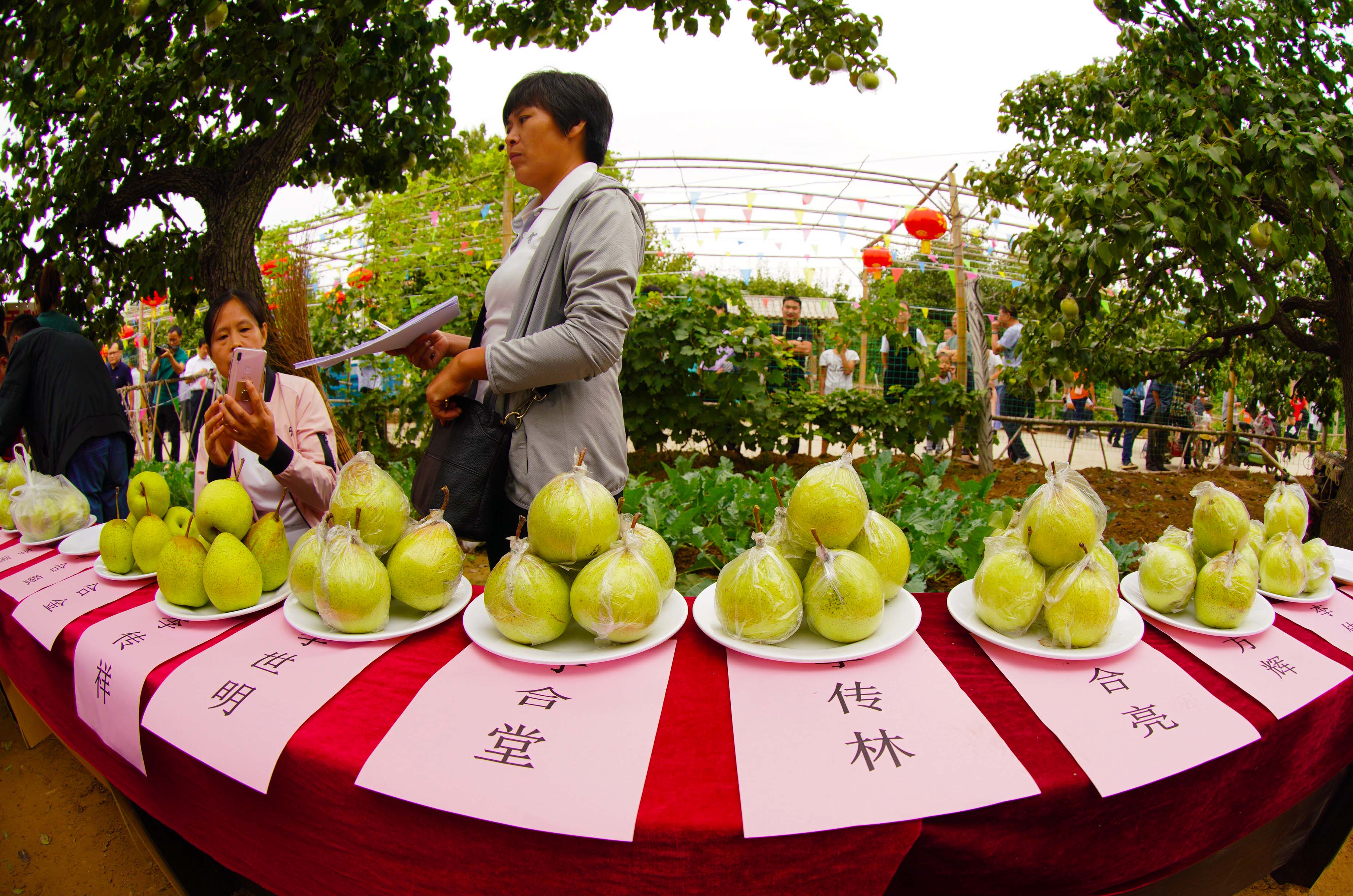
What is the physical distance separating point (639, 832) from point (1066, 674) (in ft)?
2.25

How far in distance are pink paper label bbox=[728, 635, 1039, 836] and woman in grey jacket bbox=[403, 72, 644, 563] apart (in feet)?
2.48

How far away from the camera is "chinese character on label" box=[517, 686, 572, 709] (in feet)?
3.18

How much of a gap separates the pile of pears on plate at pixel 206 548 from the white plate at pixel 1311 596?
1.93 metres

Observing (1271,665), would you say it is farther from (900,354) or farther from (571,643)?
(900,354)

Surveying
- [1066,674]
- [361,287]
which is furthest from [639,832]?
[361,287]

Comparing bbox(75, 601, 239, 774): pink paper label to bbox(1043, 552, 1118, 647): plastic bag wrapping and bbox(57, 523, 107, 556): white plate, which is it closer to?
bbox(57, 523, 107, 556): white plate

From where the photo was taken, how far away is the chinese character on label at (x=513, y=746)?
87 centimetres

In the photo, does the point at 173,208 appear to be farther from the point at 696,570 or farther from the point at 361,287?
the point at 361,287

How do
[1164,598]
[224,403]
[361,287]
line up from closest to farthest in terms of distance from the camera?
[1164,598] < [224,403] < [361,287]

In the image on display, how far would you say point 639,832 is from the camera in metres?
0.80

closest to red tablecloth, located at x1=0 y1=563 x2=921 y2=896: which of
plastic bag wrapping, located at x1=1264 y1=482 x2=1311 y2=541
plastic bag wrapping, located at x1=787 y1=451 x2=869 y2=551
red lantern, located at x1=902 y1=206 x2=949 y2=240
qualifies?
plastic bag wrapping, located at x1=787 y1=451 x2=869 y2=551

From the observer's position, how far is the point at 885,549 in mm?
1169

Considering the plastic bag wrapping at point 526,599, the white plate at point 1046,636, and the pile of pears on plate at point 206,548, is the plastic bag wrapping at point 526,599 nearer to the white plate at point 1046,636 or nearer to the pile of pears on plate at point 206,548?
the pile of pears on plate at point 206,548

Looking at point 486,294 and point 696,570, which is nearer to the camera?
point 486,294
